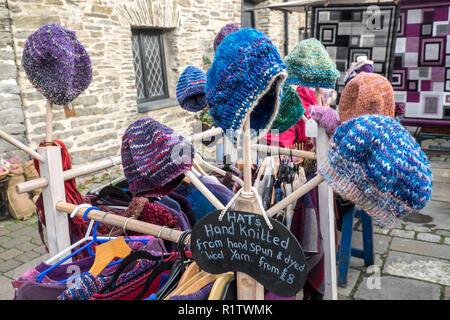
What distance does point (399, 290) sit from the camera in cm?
281

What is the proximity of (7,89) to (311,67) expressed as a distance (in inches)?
153

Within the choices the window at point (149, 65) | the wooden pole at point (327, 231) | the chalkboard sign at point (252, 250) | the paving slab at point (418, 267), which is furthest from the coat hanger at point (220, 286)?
the window at point (149, 65)

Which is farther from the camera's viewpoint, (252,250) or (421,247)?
(421,247)

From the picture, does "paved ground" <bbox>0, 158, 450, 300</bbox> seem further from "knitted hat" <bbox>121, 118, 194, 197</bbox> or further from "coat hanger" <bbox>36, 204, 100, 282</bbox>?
"knitted hat" <bbox>121, 118, 194, 197</bbox>

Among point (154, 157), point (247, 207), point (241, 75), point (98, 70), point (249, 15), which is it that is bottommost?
point (247, 207)

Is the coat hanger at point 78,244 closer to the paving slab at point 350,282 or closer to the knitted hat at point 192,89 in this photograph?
the knitted hat at point 192,89

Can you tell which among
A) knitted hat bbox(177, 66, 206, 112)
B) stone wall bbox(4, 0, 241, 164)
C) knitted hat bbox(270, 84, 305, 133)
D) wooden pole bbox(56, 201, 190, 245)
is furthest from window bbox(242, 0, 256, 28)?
wooden pole bbox(56, 201, 190, 245)

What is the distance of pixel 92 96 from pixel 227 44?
5033 mm

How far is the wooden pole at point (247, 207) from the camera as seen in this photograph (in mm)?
1020

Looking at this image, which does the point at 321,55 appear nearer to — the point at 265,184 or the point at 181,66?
the point at 265,184

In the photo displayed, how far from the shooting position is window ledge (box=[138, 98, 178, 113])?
6488 millimetres

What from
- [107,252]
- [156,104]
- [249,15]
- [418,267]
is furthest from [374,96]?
[249,15]

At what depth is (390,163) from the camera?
2.73 ft

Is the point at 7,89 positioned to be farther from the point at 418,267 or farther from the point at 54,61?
the point at 418,267
